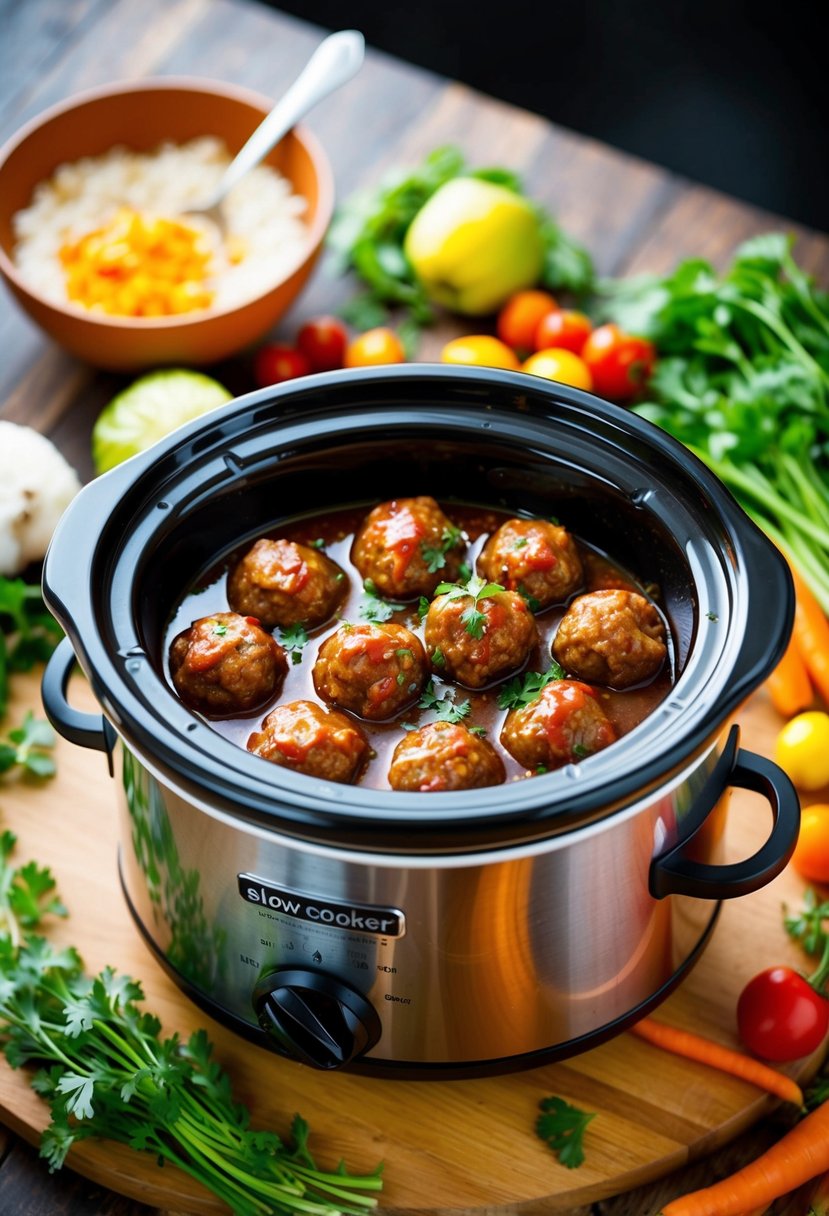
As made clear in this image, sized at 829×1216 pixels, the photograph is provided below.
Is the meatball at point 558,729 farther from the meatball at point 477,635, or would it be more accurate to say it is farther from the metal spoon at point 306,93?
the metal spoon at point 306,93

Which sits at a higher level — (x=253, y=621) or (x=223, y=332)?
(x=253, y=621)

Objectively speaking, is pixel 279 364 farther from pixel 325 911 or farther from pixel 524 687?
pixel 325 911

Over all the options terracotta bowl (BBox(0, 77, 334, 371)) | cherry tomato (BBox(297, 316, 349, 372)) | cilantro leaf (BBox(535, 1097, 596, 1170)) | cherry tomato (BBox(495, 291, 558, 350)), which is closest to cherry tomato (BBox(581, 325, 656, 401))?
cherry tomato (BBox(495, 291, 558, 350))

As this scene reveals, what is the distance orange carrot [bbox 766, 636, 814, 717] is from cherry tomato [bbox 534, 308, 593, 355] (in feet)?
3.67

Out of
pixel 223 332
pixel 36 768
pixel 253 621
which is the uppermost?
pixel 253 621

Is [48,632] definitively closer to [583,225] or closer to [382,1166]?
[382,1166]

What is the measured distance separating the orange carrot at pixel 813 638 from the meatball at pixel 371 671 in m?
1.13

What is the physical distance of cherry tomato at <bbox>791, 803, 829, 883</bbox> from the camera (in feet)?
9.12

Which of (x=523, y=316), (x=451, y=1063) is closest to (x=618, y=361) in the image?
(x=523, y=316)

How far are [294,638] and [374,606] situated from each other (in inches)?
6.4

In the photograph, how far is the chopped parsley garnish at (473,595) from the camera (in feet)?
7.68

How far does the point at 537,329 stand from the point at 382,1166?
2.28 m

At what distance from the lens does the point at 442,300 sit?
3934 millimetres

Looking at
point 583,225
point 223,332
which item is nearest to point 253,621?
point 223,332
